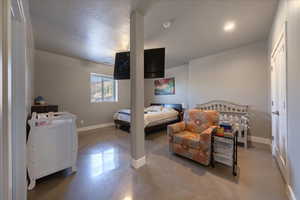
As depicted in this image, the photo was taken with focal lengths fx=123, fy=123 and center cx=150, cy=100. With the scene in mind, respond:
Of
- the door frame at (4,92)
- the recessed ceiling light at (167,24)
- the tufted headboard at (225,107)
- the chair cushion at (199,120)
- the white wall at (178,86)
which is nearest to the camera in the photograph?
the door frame at (4,92)

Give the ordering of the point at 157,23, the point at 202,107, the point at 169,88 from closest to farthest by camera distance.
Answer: the point at 157,23 → the point at 202,107 → the point at 169,88

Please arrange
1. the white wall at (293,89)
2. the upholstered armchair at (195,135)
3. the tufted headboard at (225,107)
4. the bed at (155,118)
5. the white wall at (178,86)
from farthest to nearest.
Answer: the white wall at (178,86), the bed at (155,118), the tufted headboard at (225,107), the upholstered armchair at (195,135), the white wall at (293,89)

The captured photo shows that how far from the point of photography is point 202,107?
431 cm

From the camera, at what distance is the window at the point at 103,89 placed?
16.7 feet

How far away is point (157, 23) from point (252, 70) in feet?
9.47

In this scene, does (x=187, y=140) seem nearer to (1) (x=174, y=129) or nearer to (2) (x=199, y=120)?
(1) (x=174, y=129)

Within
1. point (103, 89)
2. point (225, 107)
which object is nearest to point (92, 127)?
point (103, 89)

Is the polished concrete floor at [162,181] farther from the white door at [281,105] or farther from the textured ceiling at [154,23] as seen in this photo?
the textured ceiling at [154,23]

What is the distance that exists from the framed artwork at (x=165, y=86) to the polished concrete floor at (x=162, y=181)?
3716 millimetres

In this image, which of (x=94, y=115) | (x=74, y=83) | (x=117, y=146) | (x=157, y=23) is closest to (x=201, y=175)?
(x=117, y=146)

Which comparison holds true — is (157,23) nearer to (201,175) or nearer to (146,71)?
(146,71)

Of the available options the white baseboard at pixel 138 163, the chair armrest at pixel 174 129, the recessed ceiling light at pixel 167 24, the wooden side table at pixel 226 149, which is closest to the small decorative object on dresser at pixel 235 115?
the wooden side table at pixel 226 149

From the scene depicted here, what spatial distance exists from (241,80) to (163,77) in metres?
2.46

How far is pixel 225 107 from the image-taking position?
12.6ft
